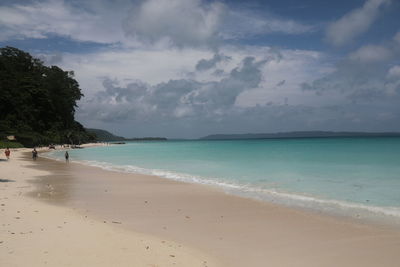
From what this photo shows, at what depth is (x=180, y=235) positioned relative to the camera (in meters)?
7.73

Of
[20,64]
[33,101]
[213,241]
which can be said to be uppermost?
[20,64]

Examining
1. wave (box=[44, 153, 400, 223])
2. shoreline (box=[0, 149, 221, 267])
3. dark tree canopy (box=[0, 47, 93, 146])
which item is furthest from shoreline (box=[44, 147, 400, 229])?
dark tree canopy (box=[0, 47, 93, 146])

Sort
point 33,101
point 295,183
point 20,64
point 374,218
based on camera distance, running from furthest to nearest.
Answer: point 20,64 → point 33,101 → point 295,183 → point 374,218

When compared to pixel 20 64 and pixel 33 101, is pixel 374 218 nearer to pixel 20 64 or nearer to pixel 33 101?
pixel 33 101

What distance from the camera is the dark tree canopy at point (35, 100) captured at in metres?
74.0

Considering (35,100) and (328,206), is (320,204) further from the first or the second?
(35,100)

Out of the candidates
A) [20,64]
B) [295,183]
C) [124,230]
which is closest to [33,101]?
[20,64]

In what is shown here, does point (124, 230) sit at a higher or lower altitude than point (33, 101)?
lower

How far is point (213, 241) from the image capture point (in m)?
7.25

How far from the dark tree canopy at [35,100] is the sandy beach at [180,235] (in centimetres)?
6055

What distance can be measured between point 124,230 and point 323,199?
27.2 ft

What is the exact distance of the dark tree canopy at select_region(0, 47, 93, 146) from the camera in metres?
74.0

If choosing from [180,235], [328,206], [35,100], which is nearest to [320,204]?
[328,206]

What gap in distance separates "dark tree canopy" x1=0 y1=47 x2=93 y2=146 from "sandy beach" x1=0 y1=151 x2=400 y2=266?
6055 centimetres
